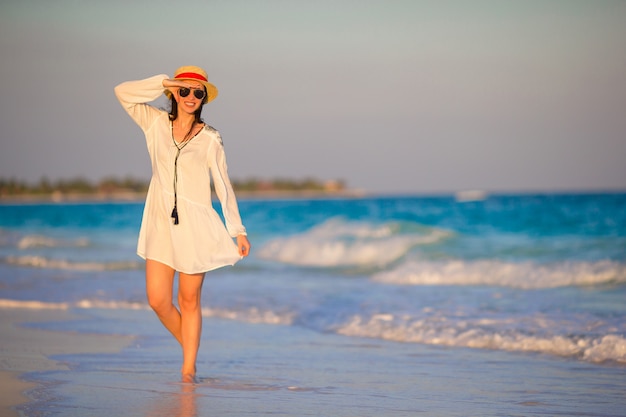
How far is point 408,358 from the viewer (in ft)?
22.6

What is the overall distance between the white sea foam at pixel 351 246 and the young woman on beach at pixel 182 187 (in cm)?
1296

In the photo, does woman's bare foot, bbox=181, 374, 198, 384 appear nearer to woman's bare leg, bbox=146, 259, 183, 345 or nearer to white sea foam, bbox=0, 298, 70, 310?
woman's bare leg, bbox=146, 259, 183, 345

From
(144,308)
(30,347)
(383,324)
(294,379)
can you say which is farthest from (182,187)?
(144,308)

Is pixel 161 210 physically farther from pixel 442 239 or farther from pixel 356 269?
pixel 442 239

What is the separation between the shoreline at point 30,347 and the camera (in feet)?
17.1

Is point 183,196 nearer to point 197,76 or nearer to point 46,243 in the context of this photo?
point 197,76

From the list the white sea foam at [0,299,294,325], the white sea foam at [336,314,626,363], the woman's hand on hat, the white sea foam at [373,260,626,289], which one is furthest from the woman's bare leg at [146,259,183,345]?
the white sea foam at [373,260,626,289]

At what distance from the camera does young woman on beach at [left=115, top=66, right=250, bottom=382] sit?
17.2ft

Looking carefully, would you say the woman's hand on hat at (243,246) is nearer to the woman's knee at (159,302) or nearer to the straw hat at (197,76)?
the woman's knee at (159,302)

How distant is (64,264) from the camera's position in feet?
57.8

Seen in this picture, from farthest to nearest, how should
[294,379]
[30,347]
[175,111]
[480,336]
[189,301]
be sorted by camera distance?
1. [480,336]
2. [30,347]
3. [294,379]
4. [189,301]
5. [175,111]

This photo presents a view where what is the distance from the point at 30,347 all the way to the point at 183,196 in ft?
8.53

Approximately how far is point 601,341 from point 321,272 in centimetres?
845

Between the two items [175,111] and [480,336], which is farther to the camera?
[480,336]
